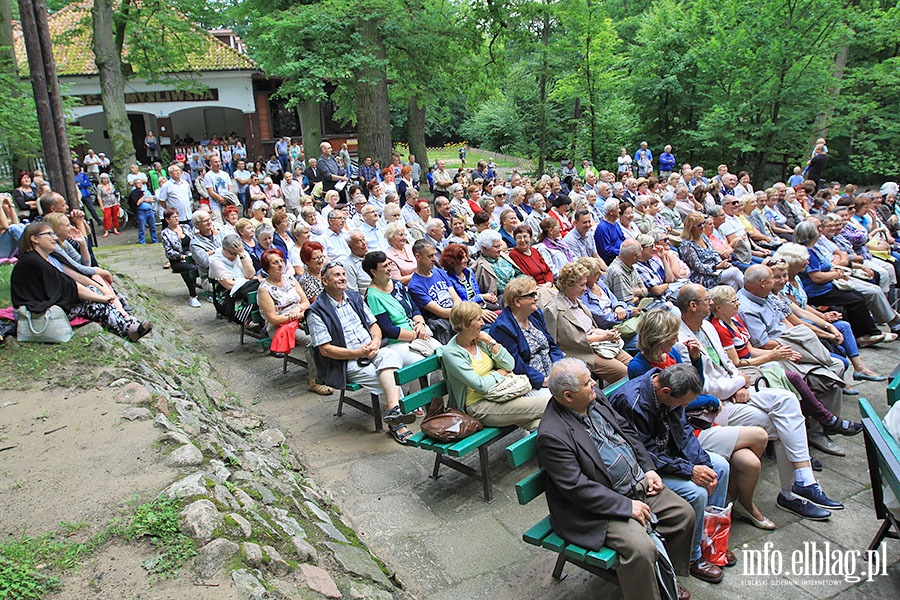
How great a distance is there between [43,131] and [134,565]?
730cm

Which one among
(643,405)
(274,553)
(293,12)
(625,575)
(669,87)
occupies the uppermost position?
(293,12)

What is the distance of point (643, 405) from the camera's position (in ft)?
11.6

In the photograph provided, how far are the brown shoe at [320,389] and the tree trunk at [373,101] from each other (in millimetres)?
9720

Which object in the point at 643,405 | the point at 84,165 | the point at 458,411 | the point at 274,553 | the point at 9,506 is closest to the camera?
the point at 274,553

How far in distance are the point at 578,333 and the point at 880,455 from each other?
224 centimetres

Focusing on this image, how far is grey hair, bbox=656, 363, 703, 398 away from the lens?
332cm

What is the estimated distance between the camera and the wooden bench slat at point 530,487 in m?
3.06

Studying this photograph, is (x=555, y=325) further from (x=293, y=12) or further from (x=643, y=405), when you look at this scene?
(x=293, y=12)

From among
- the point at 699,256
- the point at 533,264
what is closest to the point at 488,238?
the point at 533,264

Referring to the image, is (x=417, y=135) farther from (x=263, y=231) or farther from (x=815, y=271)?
(x=815, y=271)

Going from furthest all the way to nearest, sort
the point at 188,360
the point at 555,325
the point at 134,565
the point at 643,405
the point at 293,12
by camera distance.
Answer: the point at 293,12, the point at 188,360, the point at 555,325, the point at 643,405, the point at 134,565

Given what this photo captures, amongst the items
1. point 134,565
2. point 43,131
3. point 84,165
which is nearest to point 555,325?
point 134,565

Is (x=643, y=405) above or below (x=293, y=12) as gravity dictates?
below

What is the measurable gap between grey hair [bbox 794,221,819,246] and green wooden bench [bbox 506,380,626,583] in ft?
17.7
